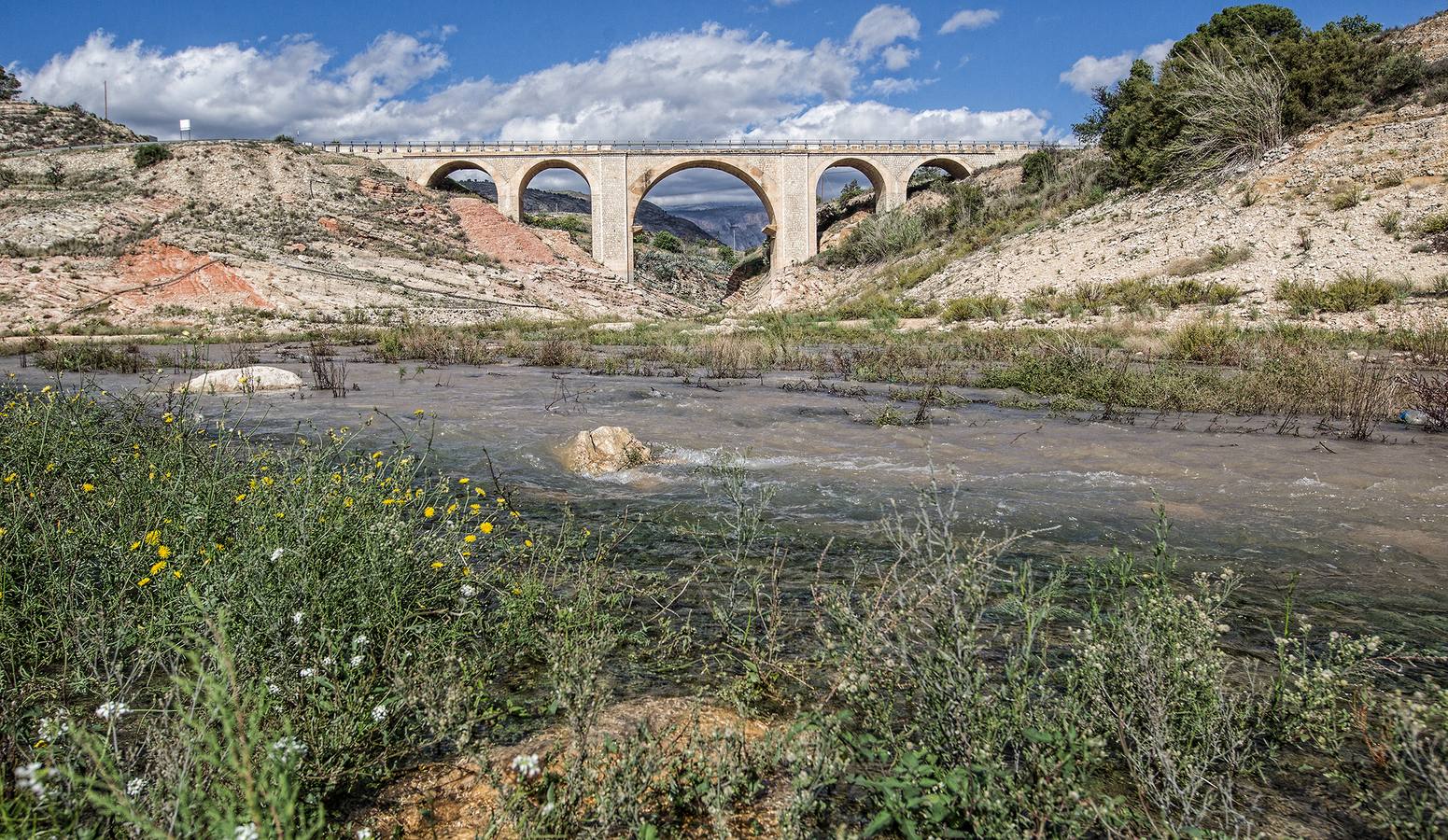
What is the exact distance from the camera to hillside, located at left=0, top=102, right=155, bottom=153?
35.8 metres

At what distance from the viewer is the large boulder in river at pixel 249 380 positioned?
8720 millimetres

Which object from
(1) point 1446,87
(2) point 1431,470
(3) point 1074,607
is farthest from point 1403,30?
(3) point 1074,607

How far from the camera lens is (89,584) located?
245 centimetres

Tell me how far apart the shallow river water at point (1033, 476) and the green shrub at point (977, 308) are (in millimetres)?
7979

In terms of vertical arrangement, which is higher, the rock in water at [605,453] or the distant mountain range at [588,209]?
the distant mountain range at [588,209]

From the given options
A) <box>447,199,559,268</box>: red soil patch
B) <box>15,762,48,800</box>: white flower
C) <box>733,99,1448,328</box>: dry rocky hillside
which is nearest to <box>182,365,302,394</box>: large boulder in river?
<box>15,762,48,800</box>: white flower

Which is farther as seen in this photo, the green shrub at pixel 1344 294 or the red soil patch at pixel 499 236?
the red soil patch at pixel 499 236

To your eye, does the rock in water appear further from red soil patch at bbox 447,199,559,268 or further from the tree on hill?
the tree on hill

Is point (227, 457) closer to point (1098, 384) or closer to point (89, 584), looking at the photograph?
point (89, 584)

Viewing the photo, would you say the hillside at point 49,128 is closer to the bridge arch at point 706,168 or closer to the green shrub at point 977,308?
the bridge arch at point 706,168

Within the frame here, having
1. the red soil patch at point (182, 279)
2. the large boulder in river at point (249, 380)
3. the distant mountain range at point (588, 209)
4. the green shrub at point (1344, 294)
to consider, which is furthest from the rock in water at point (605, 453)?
the distant mountain range at point (588, 209)

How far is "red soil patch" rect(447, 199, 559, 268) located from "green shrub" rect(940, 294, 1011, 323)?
71.0 ft

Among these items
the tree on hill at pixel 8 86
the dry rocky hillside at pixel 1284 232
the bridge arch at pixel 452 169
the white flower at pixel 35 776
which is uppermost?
the tree on hill at pixel 8 86

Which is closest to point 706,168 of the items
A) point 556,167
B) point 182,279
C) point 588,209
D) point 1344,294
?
point 556,167
